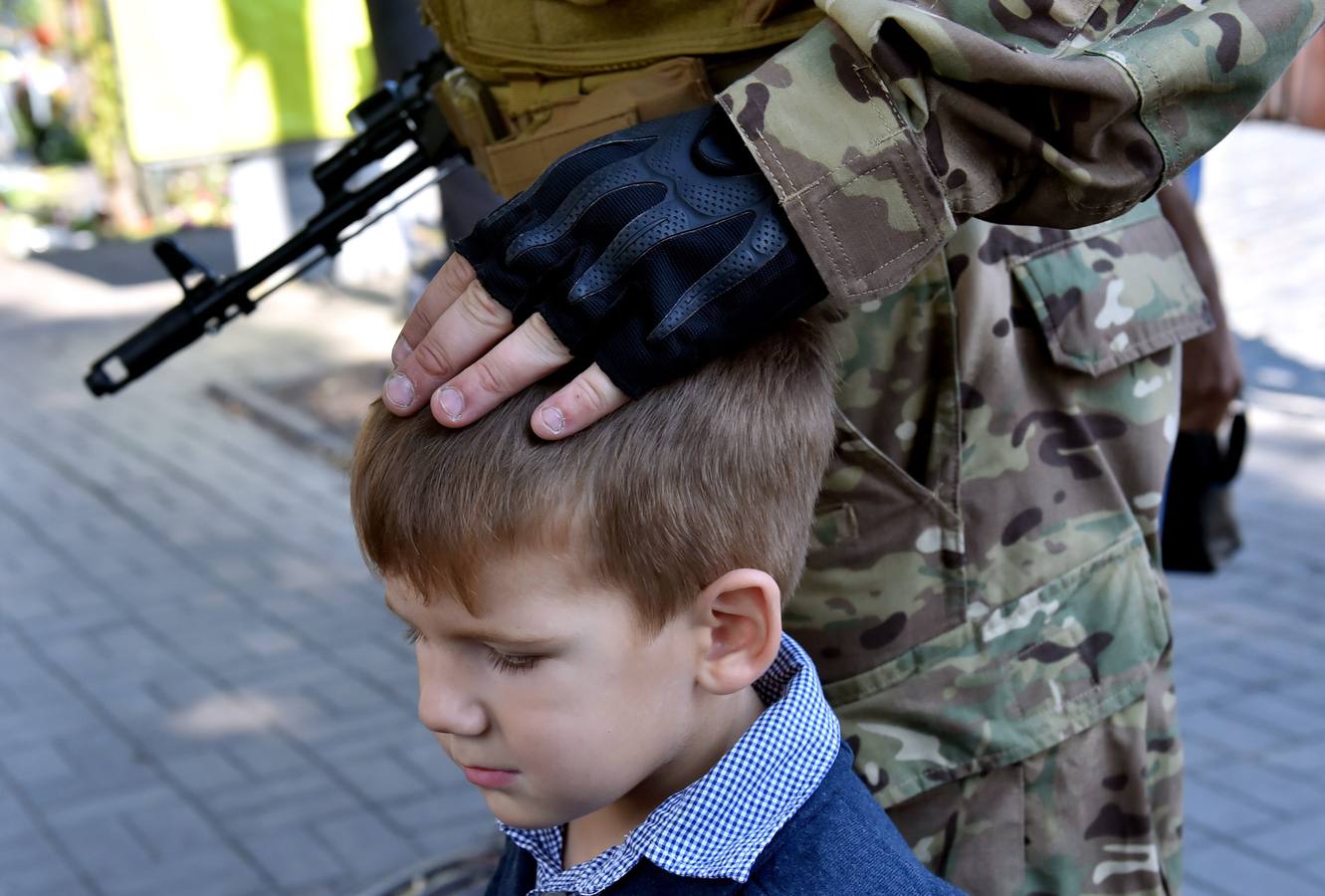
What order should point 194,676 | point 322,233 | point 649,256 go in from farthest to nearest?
point 194,676 → point 322,233 → point 649,256

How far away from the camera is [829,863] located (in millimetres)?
1228

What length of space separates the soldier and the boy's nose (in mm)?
207

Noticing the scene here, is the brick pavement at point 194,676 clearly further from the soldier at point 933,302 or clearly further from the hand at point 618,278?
the hand at point 618,278

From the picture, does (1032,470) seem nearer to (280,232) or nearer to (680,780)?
(680,780)

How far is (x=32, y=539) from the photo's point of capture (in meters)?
5.19

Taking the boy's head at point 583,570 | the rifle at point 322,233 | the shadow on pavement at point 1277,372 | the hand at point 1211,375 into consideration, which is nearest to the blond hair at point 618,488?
the boy's head at point 583,570

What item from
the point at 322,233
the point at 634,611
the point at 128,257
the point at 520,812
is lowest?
the point at 128,257

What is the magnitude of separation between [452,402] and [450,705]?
240mm

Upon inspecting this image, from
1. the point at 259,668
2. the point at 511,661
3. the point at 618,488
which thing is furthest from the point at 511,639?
the point at 259,668

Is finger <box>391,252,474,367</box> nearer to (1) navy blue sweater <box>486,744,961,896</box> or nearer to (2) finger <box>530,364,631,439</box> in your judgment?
(2) finger <box>530,364,631,439</box>

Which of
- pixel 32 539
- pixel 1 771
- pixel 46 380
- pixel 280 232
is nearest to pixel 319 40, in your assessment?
pixel 280 232

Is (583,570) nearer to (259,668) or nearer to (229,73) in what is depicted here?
(259,668)

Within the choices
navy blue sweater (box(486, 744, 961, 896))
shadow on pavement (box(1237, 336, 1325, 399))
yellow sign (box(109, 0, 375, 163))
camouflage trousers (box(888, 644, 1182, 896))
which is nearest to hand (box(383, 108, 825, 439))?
navy blue sweater (box(486, 744, 961, 896))

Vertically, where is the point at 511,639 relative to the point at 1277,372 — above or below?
above
